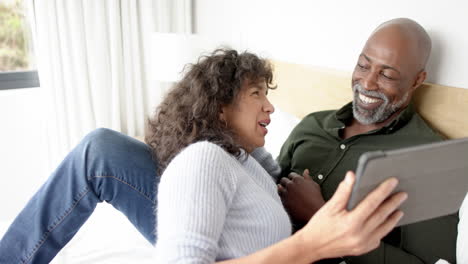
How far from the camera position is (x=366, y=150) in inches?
50.0

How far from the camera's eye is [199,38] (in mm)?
2195

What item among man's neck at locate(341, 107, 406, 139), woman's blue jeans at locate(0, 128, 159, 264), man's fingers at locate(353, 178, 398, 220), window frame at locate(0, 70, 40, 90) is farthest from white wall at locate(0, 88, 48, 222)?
man's fingers at locate(353, 178, 398, 220)

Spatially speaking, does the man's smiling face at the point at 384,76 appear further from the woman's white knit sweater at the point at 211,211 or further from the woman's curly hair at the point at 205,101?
the woman's white knit sweater at the point at 211,211

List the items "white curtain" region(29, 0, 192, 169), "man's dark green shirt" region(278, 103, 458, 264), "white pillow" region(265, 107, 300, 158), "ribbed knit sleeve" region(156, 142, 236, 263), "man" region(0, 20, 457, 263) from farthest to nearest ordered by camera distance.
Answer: "white curtain" region(29, 0, 192, 169)
"white pillow" region(265, 107, 300, 158)
"man" region(0, 20, 457, 263)
"man's dark green shirt" region(278, 103, 458, 264)
"ribbed knit sleeve" region(156, 142, 236, 263)

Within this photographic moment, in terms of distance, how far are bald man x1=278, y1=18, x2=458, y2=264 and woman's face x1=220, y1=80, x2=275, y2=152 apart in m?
0.23

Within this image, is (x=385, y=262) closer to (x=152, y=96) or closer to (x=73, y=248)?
(x=73, y=248)

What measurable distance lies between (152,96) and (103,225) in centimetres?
134

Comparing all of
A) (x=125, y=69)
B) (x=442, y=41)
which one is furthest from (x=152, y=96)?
(x=442, y=41)

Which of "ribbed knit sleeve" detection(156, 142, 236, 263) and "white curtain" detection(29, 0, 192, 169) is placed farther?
"white curtain" detection(29, 0, 192, 169)

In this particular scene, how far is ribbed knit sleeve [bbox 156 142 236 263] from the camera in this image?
73 cm

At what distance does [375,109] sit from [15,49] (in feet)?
7.13

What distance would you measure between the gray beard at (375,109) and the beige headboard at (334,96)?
9cm

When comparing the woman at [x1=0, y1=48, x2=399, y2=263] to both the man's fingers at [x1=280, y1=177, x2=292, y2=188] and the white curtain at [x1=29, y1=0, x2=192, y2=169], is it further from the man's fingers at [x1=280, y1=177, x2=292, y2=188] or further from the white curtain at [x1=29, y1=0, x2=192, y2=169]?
the white curtain at [x1=29, y1=0, x2=192, y2=169]

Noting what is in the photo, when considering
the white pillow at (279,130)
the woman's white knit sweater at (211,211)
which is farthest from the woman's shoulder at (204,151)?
the white pillow at (279,130)
